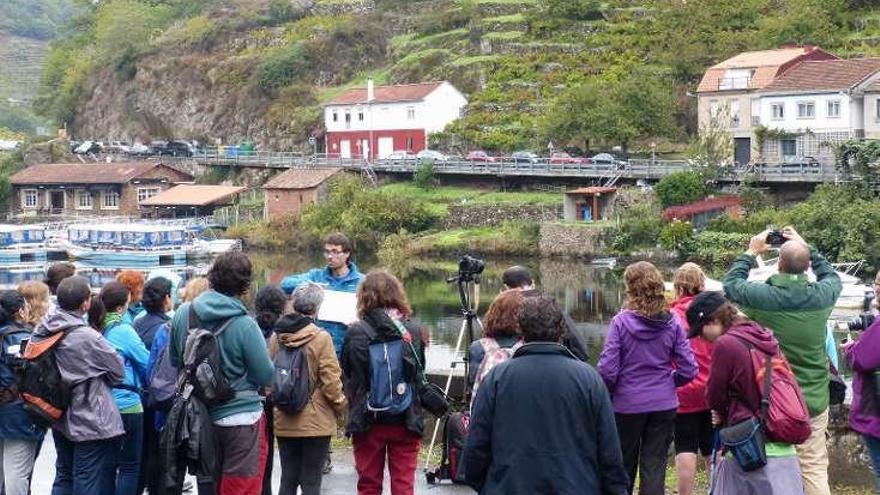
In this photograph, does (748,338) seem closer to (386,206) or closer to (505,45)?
(386,206)

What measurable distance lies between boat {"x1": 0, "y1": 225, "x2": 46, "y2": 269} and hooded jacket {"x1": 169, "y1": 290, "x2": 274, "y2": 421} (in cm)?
5109

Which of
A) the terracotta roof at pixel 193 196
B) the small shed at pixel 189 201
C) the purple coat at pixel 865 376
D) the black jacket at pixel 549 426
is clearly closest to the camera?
the black jacket at pixel 549 426

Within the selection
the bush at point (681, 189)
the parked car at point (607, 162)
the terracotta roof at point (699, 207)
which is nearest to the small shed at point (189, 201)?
the parked car at point (607, 162)

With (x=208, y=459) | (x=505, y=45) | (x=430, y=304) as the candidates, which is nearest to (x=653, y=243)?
(x=430, y=304)

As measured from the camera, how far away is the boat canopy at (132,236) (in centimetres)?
5631

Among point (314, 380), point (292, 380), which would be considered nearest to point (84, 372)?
point (292, 380)

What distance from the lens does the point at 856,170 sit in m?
46.5

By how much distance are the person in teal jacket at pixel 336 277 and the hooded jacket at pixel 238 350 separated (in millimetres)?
1886

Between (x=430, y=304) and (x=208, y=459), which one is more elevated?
(x=208, y=459)

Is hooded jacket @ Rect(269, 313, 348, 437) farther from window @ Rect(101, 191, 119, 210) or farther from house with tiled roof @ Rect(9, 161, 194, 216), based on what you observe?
window @ Rect(101, 191, 119, 210)

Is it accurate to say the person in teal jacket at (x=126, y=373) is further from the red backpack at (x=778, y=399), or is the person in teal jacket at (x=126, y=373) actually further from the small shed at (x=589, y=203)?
the small shed at (x=589, y=203)

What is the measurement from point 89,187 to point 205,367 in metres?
67.3

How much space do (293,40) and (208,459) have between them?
257 ft

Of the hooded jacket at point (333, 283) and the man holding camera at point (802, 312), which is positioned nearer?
the man holding camera at point (802, 312)
